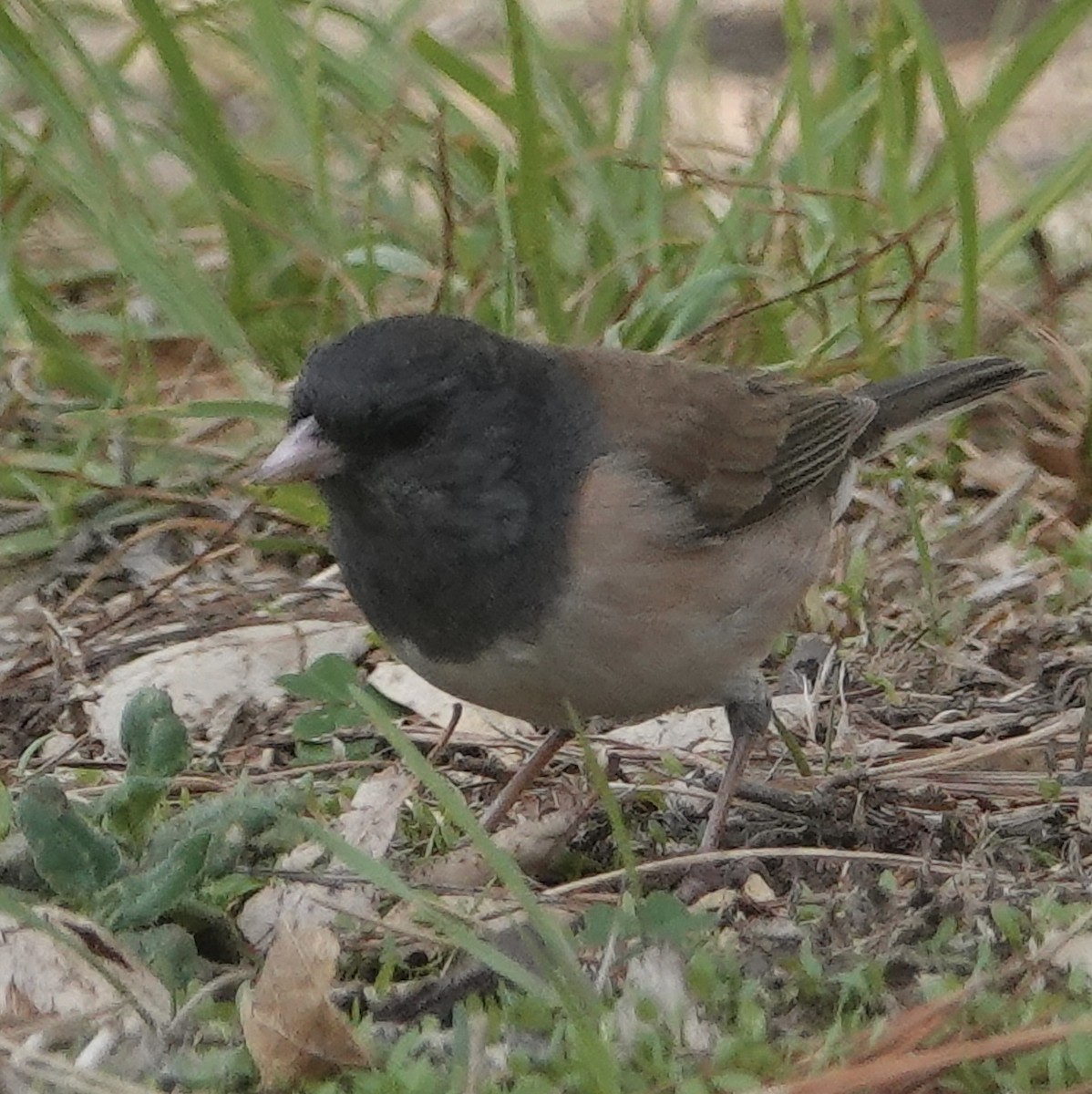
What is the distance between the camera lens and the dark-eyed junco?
109 inches

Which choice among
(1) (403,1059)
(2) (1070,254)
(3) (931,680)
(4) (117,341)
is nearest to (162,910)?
(1) (403,1059)

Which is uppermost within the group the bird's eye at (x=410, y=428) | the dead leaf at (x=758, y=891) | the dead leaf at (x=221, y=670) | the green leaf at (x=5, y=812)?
the bird's eye at (x=410, y=428)

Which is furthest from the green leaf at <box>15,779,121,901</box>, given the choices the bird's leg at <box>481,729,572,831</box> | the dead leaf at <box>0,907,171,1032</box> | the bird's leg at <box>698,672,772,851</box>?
the bird's leg at <box>698,672,772,851</box>

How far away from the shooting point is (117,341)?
464cm

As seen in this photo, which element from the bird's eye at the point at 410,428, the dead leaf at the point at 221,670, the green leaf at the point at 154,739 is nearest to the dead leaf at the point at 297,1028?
the green leaf at the point at 154,739

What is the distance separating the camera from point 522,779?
3.20 m

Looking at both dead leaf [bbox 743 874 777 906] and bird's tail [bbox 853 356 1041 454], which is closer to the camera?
dead leaf [bbox 743 874 777 906]

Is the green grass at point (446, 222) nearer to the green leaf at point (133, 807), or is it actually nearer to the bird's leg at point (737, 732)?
the bird's leg at point (737, 732)

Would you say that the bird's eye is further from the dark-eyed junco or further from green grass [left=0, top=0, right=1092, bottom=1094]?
green grass [left=0, top=0, right=1092, bottom=1094]

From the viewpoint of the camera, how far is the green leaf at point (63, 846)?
237cm

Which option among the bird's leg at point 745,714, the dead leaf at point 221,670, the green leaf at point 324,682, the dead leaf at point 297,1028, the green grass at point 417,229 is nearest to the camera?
the dead leaf at point 297,1028

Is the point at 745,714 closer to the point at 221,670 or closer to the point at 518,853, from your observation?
the point at 518,853

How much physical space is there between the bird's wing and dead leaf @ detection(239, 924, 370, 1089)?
1195 millimetres

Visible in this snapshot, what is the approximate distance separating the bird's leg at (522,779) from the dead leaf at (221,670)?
513mm
